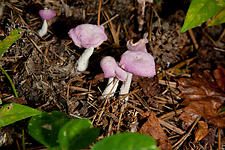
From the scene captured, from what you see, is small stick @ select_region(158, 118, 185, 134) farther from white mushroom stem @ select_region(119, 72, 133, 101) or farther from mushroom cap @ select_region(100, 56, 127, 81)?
mushroom cap @ select_region(100, 56, 127, 81)

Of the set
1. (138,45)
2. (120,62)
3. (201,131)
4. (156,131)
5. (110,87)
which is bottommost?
(201,131)

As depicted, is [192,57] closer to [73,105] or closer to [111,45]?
[111,45]

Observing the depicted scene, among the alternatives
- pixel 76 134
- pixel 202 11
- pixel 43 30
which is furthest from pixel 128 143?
pixel 43 30

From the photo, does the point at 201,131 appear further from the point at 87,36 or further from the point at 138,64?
the point at 87,36

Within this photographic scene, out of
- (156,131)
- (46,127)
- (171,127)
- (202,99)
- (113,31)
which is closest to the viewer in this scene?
(46,127)

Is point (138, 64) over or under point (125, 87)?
over

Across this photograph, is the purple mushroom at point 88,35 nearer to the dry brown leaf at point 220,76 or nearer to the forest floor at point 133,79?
the forest floor at point 133,79

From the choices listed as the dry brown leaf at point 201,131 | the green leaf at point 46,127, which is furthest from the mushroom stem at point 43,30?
the dry brown leaf at point 201,131
